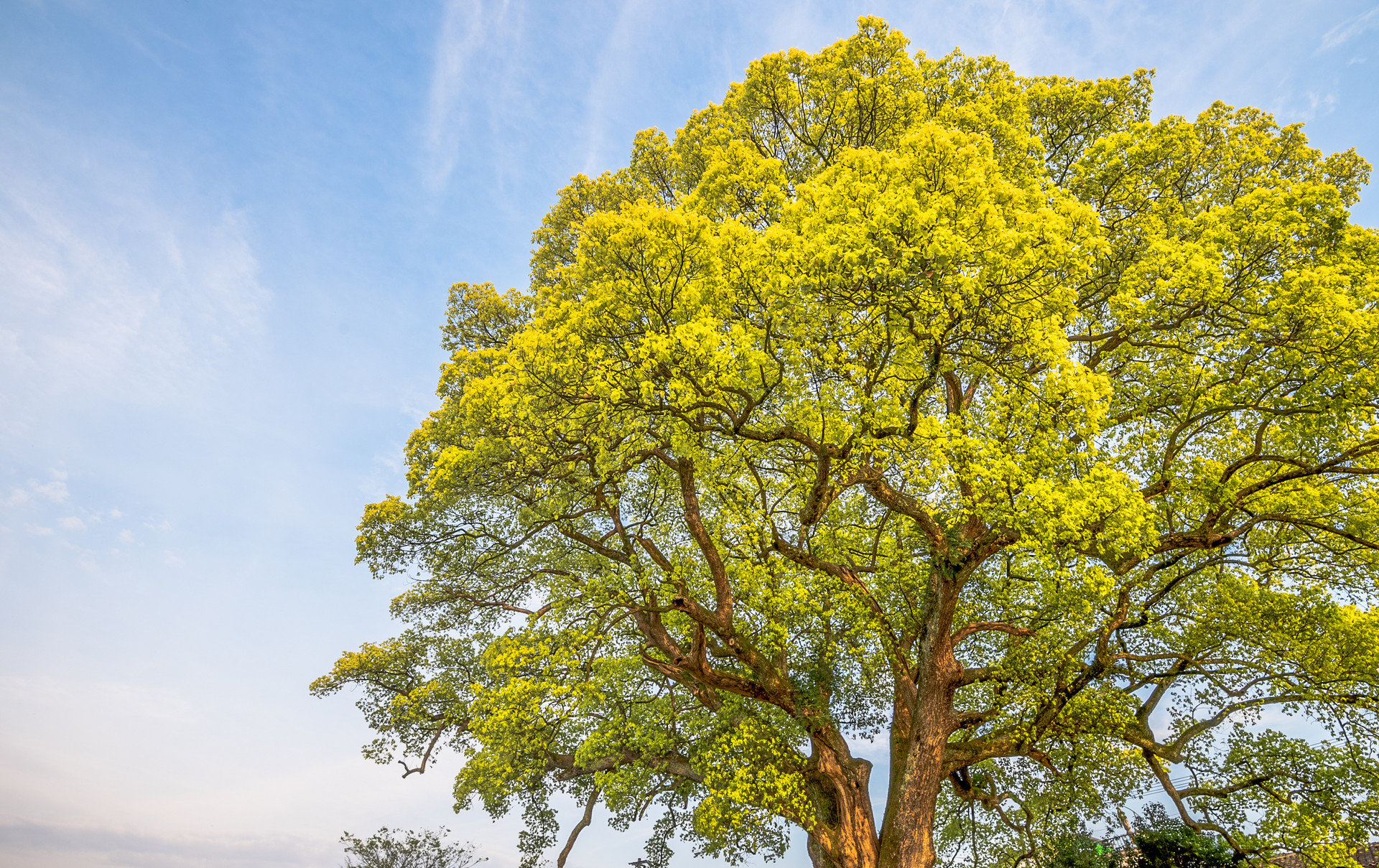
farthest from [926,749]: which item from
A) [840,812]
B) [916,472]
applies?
[916,472]

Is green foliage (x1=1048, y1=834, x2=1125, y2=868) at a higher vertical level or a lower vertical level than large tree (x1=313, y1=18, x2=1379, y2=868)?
lower

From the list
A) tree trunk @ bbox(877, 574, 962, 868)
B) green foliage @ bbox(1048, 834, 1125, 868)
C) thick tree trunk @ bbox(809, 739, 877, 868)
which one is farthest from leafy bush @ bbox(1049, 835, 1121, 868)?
thick tree trunk @ bbox(809, 739, 877, 868)

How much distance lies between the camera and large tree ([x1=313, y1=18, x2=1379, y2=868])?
8.91 m

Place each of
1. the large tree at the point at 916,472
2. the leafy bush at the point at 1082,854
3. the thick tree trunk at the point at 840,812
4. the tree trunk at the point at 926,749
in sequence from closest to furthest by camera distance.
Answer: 1. the large tree at the point at 916,472
2. the tree trunk at the point at 926,749
3. the thick tree trunk at the point at 840,812
4. the leafy bush at the point at 1082,854

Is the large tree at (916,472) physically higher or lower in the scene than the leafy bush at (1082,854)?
higher

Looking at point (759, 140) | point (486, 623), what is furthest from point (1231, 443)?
point (486, 623)

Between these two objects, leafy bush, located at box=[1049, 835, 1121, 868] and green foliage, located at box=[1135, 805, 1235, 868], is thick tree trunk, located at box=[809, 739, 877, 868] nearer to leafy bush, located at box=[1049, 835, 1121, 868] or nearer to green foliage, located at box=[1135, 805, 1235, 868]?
leafy bush, located at box=[1049, 835, 1121, 868]

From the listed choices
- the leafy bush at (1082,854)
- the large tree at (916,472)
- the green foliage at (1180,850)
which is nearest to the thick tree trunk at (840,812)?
the large tree at (916,472)

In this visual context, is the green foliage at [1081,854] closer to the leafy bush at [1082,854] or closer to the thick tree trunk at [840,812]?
the leafy bush at [1082,854]

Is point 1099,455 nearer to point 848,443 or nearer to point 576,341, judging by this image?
point 848,443

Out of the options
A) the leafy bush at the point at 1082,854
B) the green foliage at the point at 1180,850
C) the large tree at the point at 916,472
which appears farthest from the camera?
the leafy bush at the point at 1082,854

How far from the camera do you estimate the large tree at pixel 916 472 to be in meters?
8.91

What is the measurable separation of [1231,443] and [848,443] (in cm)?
714

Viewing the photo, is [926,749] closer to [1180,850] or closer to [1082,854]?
[1082,854]
